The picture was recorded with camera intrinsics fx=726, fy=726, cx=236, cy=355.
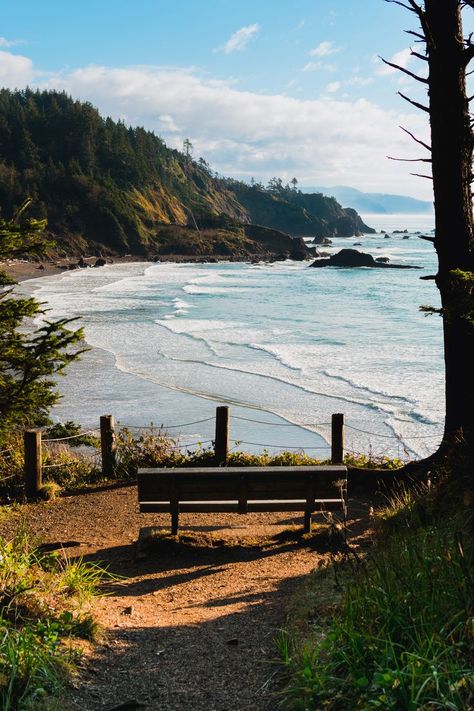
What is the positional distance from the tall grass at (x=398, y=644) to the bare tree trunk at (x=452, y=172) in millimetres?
4465

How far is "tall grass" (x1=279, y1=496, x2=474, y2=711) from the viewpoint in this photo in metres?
3.12

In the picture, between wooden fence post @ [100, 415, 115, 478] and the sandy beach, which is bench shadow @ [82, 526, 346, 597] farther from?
the sandy beach

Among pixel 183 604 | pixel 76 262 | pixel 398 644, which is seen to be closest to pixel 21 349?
pixel 183 604

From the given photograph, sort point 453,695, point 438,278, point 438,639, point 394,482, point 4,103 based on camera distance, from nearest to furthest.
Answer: point 453,695, point 438,639, point 438,278, point 394,482, point 4,103

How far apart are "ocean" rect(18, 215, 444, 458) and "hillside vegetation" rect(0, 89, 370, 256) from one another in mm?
49147

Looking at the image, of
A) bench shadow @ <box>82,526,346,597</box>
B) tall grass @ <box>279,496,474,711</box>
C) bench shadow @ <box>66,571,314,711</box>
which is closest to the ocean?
bench shadow @ <box>82,526,346,597</box>

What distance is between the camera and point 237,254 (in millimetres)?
104250

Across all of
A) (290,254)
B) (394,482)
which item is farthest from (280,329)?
(290,254)

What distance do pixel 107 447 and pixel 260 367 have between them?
12296 mm

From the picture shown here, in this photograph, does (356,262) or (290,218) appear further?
(290,218)

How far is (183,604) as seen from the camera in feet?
20.1

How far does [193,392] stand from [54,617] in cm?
1415

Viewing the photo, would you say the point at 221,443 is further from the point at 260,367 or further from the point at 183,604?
the point at 260,367

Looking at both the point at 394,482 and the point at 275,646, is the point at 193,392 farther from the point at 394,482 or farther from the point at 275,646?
the point at 275,646
